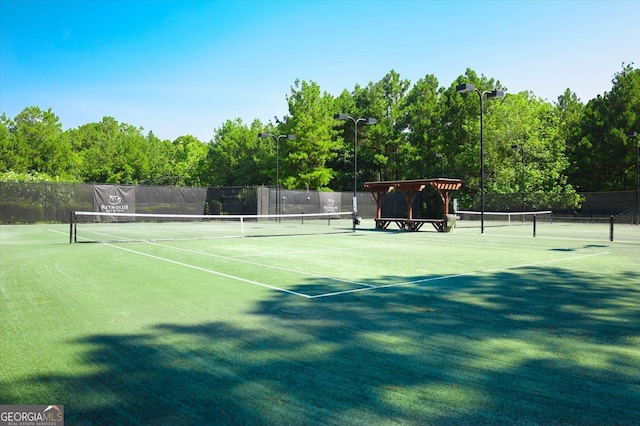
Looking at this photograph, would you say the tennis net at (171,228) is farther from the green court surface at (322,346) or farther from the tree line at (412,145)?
the tree line at (412,145)

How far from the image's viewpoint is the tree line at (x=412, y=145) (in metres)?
45.8

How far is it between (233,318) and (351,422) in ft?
9.31

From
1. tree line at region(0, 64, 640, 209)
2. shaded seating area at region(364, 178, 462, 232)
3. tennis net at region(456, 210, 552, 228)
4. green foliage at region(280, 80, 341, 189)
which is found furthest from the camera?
green foliage at region(280, 80, 341, 189)

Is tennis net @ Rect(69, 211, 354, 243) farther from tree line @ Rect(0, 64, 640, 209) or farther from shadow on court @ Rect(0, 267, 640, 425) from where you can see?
tree line @ Rect(0, 64, 640, 209)

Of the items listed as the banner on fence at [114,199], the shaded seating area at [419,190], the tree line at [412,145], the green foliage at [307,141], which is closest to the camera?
the shaded seating area at [419,190]

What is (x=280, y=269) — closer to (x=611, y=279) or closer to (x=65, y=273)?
(x=65, y=273)

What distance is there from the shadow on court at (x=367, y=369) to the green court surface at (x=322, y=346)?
0.02 m

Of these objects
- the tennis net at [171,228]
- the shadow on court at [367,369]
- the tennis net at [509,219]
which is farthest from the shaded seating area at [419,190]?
the shadow on court at [367,369]

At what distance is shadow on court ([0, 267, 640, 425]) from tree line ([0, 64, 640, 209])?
3338 cm

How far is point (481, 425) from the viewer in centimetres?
282

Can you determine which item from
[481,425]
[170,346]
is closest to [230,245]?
[170,346]

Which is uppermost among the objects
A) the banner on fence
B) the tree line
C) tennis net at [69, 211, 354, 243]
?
the tree line

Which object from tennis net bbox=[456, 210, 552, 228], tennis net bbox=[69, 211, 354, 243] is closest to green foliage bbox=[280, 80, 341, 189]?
tennis net bbox=[69, 211, 354, 243]

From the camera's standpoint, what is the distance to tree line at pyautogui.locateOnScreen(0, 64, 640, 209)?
4580 cm
